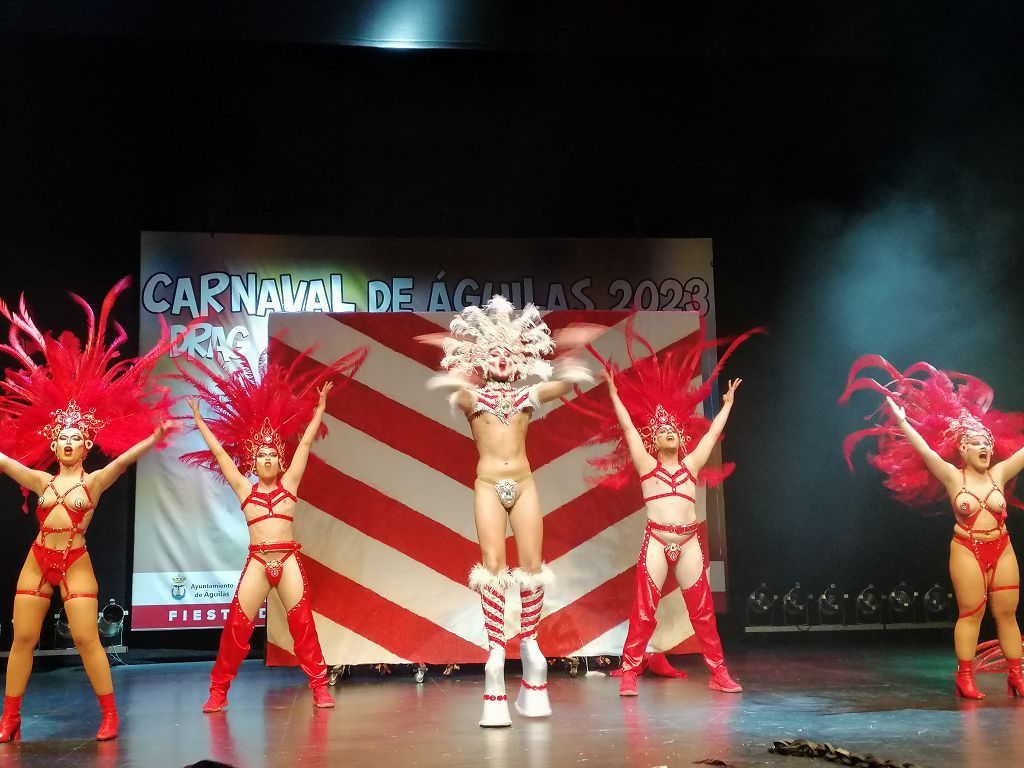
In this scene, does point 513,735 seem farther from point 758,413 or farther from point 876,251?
point 876,251

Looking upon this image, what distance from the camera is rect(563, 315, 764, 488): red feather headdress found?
5504 millimetres

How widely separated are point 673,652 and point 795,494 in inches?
77.1

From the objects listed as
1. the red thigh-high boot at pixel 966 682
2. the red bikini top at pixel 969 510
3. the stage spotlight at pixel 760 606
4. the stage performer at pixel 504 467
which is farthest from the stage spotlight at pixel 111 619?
the red bikini top at pixel 969 510

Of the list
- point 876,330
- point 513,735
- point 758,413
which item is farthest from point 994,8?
point 513,735

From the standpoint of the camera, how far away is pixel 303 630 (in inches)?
200

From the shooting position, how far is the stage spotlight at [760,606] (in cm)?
710

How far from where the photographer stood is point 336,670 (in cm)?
582

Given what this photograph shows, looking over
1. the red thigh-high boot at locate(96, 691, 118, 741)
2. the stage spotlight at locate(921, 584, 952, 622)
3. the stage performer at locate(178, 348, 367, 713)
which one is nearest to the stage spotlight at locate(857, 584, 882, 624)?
the stage spotlight at locate(921, 584, 952, 622)

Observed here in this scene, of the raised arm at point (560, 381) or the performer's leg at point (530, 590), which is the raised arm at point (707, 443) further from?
the performer's leg at point (530, 590)

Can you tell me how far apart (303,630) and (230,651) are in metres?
0.40

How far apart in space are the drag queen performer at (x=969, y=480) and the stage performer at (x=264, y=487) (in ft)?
10.6

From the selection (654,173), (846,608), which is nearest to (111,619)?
(654,173)

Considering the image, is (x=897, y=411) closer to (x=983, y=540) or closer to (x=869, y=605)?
(x=983, y=540)

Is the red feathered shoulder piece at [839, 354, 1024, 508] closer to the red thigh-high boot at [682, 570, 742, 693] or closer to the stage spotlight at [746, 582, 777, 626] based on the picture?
the red thigh-high boot at [682, 570, 742, 693]
